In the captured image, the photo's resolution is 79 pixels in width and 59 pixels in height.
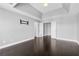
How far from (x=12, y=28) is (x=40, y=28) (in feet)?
2.14

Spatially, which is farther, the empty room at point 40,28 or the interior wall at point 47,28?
the interior wall at point 47,28

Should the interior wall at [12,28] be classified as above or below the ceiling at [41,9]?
below

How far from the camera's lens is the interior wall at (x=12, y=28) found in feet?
4.14

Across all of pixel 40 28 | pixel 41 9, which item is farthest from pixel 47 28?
pixel 41 9

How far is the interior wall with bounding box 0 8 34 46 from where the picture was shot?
4.14 feet

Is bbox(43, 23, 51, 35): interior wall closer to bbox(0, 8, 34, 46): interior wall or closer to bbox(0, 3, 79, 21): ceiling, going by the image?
bbox(0, 3, 79, 21): ceiling

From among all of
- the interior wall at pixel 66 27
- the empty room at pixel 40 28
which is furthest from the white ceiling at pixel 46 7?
the interior wall at pixel 66 27

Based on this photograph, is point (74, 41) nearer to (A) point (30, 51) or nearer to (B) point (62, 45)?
(B) point (62, 45)

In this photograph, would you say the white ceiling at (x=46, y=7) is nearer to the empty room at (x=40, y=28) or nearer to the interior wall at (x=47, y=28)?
the empty room at (x=40, y=28)

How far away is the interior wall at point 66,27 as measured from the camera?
147cm

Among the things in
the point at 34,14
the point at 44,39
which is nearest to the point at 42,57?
the point at 44,39

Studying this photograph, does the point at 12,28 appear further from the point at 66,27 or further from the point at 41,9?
the point at 66,27

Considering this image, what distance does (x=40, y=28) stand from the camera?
1509 mm

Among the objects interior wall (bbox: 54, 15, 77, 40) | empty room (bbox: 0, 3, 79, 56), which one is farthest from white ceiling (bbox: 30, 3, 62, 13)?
interior wall (bbox: 54, 15, 77, 40)
